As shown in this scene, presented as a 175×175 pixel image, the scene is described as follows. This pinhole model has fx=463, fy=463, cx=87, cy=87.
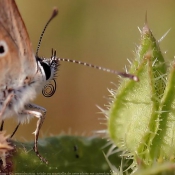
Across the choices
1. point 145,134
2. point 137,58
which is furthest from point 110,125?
point 137,58

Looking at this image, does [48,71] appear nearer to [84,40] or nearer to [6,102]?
[6,102]

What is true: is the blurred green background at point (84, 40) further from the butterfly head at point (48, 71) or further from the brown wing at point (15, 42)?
the brown wing at point (15, 42)

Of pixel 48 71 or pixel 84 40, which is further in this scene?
pixel 84 40

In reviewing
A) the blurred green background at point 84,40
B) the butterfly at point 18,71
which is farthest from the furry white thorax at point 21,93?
the blurred green background at point 84,40

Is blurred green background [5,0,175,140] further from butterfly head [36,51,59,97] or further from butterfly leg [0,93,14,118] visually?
butterfly leg [0,93,14,118]

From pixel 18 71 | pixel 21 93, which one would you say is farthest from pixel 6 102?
pixel 18 71

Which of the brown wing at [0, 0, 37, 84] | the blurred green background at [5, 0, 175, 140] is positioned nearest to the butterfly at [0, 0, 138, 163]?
the brown wing at [0, 0, 37, 84]
